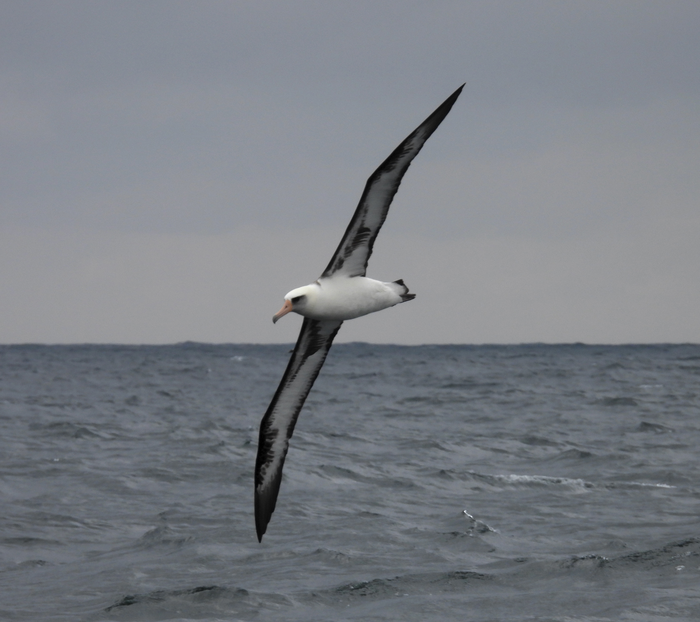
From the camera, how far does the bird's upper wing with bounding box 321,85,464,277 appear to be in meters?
8.76

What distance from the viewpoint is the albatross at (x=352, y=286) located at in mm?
8922

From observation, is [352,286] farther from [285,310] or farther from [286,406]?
[286,406]

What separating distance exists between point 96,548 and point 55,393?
31730mm

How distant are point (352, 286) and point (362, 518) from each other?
817 centimetres

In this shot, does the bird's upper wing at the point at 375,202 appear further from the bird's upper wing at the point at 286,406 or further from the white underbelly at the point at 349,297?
the bird's upper wing at the point at 286,406

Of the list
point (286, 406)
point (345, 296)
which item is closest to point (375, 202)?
point (345, 296)

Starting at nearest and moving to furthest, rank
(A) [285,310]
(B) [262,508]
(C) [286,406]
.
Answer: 1. (A) [285,310]
2. (C) [286,406]
3. (B) [262,508]

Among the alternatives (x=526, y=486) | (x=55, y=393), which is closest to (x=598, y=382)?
(x=55, y=393)

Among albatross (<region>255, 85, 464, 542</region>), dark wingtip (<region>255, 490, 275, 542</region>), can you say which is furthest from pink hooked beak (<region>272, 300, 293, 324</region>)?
dark wingtip (<region>255, 490, 275, 542</region>)

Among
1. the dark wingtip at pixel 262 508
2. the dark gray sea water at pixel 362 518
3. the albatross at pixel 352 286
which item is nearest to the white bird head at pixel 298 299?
the albatross at pixel 352 286

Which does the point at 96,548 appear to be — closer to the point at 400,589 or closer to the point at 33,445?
the point at 400,589

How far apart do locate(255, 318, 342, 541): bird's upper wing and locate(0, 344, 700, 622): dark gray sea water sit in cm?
153

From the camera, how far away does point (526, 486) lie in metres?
19.4

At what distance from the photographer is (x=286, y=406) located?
464 inches
